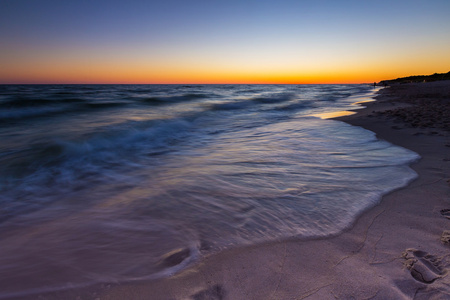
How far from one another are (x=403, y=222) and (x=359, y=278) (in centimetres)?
99

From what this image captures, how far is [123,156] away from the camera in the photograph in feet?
18.2

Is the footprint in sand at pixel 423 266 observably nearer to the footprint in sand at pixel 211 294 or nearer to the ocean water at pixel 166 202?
the ocean water at pixel 166 202

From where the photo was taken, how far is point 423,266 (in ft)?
5.13

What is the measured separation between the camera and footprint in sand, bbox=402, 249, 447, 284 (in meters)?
1.48

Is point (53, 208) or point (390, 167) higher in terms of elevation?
point (390, 167)

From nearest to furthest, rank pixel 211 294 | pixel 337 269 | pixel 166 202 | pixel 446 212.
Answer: pixel 211 294 < pixel 337 269 < pixel 446 212 < pixel 166 202

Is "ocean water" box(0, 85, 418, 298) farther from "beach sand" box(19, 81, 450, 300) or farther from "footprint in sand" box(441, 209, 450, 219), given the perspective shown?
"footprint in sand" box(441, 209, 450, 219)

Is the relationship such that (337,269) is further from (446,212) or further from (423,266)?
(446,212)

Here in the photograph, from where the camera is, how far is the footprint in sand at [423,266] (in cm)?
148

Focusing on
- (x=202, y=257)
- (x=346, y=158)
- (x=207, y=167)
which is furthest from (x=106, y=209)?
(x=346, y=158)

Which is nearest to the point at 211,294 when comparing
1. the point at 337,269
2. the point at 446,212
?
the point at 337,269

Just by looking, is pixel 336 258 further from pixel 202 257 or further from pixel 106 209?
pixel 106 209

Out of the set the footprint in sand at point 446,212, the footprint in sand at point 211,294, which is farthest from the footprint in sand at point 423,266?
the footprint in sand at point 211,294

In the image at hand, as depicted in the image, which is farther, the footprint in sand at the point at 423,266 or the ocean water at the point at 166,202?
the ocean water at the point at 166,202
